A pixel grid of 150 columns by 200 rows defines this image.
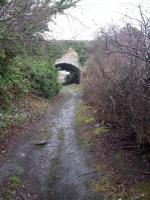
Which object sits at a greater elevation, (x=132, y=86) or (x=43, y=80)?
(x=132, y=86)

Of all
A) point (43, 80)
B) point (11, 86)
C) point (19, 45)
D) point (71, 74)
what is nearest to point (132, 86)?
point (19, 45)

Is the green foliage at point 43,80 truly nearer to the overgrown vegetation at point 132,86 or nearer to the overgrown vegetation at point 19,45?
the overgrown vegetation at point 19,45

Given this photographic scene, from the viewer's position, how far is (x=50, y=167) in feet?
34.3

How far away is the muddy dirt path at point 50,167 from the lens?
28.2ft

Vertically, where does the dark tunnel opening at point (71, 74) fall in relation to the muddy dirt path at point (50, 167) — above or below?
above

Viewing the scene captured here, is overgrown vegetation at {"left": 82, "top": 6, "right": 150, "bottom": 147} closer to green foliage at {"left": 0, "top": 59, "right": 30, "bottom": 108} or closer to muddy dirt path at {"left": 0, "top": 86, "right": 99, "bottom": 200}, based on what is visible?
muddy dirt path at {"left": 0, "top": 86, "right": 99, "bottom": 200}

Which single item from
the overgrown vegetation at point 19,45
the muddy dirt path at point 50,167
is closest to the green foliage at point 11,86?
the overgrown vegetation at point 19,45

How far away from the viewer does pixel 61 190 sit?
8.71m

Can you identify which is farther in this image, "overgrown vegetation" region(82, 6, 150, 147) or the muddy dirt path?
"overgrown vegetation" region(82, 6, 150, 147)

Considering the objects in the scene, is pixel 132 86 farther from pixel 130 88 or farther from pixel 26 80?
pixel 26 80

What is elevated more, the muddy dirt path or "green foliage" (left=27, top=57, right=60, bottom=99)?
"green foliage" (left=27, top=57, right=60, bottom=99)

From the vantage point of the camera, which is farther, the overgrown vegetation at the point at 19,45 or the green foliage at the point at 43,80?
the green foliage at the point at 43,80

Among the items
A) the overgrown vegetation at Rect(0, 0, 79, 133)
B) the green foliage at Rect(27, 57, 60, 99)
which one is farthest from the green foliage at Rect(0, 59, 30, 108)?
the green foliage at Rect(27, 57, 60, 99)

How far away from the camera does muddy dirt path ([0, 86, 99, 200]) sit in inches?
338
